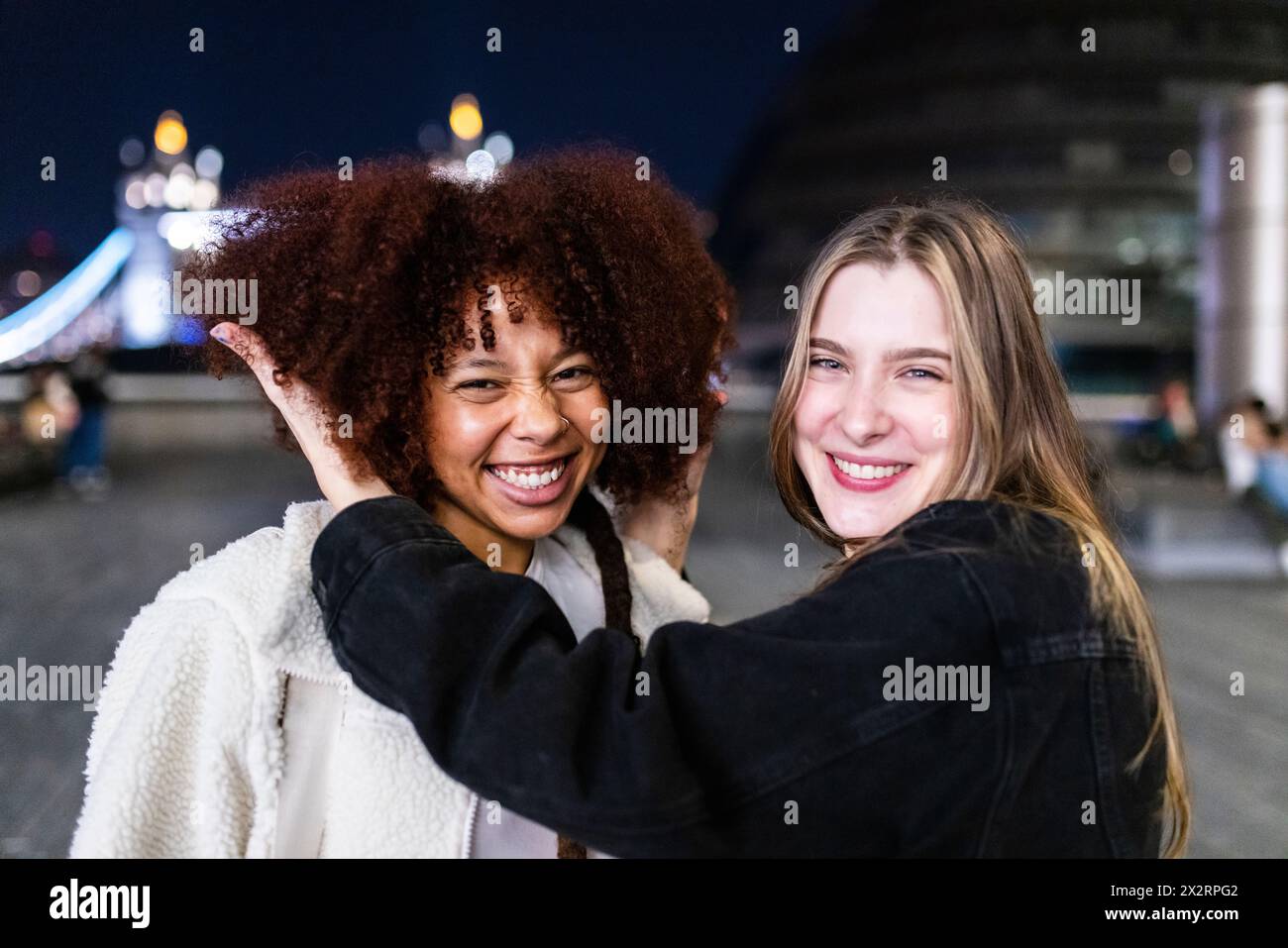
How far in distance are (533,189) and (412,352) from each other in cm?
34

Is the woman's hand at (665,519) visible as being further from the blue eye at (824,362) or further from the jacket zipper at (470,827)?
the jacket zipper at (470,827)

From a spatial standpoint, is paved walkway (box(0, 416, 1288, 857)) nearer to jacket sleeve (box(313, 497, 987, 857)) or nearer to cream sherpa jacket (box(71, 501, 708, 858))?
jacket sleeve (box(313, 497, 987, 857))

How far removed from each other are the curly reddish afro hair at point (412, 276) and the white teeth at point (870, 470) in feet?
1.30

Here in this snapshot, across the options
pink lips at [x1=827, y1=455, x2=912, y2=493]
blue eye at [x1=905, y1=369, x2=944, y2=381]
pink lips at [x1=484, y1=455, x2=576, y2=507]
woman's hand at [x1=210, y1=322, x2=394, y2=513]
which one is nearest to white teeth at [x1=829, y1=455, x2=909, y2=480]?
pink lips at [x1=827, y1=455, x2=912, y2=493]

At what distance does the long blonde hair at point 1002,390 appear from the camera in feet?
6.03

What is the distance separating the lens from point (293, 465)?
1911 cm

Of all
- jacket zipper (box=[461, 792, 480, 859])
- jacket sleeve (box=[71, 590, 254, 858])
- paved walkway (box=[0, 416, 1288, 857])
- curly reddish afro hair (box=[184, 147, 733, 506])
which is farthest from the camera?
paved walkway (box=[0, 416, 1288, 857])

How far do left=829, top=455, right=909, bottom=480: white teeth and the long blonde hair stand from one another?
0.27ft

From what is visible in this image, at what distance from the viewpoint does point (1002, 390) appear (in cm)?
187

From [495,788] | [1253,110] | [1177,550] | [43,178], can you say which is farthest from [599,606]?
[1253,110]

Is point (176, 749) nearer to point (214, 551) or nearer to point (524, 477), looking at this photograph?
point (524, 477)

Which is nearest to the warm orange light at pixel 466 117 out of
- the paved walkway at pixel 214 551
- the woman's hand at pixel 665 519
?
the paved walkway at pixel 214 551

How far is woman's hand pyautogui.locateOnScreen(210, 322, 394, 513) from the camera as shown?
6.28ft
